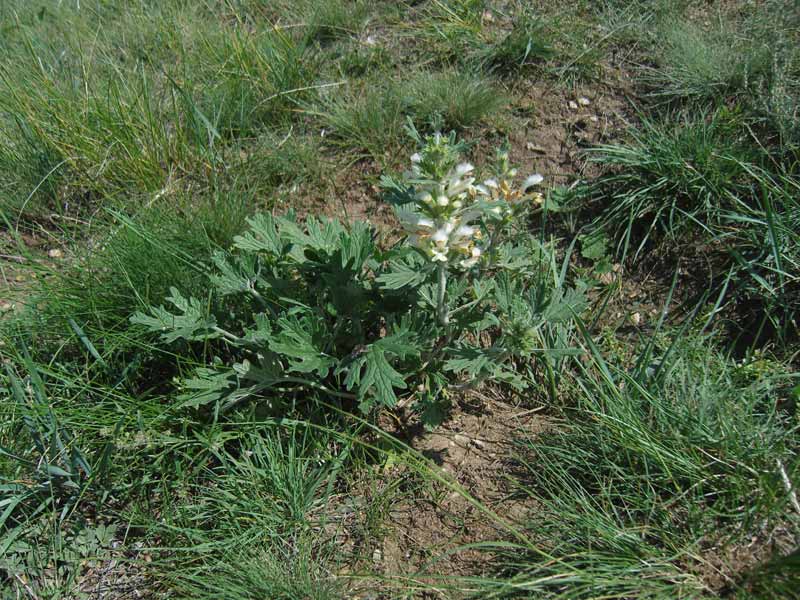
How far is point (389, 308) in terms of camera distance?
2.38 m

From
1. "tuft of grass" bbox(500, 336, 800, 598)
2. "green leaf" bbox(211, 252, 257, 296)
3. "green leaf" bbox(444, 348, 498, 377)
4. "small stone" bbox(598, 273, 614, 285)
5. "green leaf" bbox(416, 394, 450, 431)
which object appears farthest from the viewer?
"small stone" bbox(598, 273, 614, 285)

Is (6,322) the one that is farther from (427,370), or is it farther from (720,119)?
(720,119)

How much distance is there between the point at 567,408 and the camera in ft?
7.66

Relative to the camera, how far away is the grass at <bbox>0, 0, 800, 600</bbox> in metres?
1.93

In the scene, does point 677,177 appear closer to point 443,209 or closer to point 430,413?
point 443,209

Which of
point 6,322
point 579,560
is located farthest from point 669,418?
point 6,322

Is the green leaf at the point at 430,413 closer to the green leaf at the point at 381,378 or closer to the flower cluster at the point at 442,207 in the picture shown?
the green leaf at the point at 381,378

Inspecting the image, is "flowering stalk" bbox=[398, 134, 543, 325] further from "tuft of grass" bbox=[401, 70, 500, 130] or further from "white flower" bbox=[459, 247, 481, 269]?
"tuft of grass" bbox=[401, 70, 500, 130]

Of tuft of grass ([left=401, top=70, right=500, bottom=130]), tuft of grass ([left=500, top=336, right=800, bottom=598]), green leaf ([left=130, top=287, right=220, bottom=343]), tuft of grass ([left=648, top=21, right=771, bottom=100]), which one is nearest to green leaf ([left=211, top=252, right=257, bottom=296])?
green leaf ([left=130, top=287, right=220, bottom=343])

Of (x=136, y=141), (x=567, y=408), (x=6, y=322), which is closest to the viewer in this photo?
(x=567, y=408)

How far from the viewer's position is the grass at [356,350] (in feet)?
6.33

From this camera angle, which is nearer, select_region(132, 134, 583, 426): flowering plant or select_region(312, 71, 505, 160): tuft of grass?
select_region(132, 134, 583, 426): flowering plant

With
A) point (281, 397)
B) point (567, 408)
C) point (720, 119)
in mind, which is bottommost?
point (567, 408)

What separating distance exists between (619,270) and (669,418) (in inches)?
39.4
